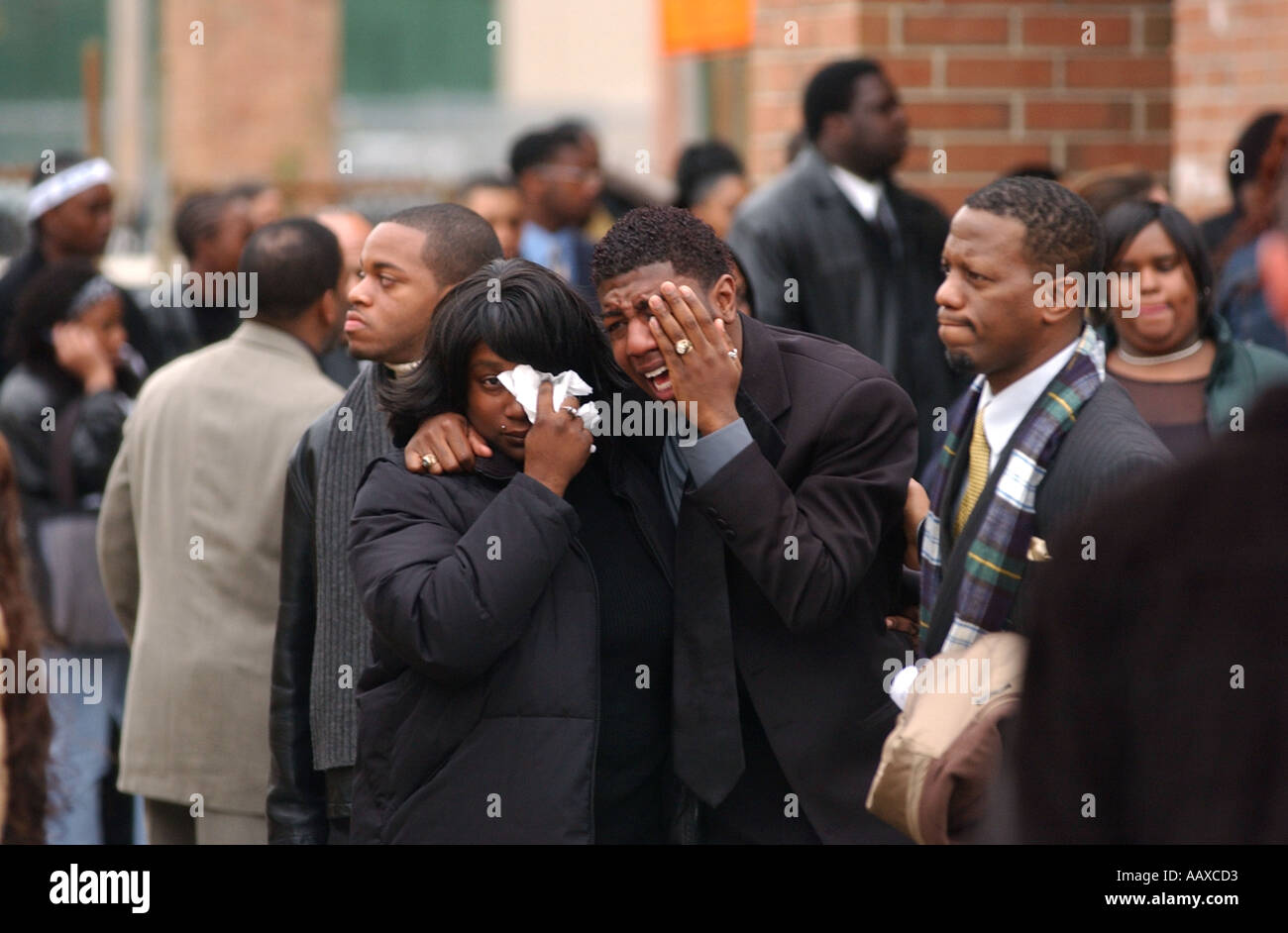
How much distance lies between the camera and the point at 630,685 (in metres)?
3.15

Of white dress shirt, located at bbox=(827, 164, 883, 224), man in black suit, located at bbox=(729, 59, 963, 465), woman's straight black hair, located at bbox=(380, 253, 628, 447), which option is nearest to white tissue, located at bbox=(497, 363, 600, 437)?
woman's straight black hair, located at bbox=(380, 253, 628, 447)

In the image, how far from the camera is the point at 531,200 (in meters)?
8.61

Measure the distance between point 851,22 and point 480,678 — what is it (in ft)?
14.4

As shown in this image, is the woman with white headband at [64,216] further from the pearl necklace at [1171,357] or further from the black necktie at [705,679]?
the black necktie at [705,679]

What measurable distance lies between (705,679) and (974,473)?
74 centimetres

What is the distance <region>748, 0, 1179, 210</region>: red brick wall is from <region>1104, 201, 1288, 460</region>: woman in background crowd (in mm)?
2079

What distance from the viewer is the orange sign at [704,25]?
8023mm

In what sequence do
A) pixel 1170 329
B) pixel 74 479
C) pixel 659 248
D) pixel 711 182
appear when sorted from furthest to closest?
pixel 711 182 < pixel 74 479 < pixel 1170 329 < pixel 659 248

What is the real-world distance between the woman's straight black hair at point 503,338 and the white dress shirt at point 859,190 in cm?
302

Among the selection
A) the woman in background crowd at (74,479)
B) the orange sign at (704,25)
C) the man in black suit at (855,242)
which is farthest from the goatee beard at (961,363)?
the orange sign at (704,25)

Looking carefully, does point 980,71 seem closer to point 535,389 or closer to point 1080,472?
point 1080,472

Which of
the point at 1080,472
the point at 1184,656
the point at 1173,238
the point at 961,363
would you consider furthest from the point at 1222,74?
the point at 1184,656

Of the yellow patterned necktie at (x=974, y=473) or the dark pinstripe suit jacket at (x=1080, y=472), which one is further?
the yellow patterned necktie at (x=974, y=473)
